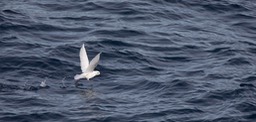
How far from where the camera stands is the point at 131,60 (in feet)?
74.9

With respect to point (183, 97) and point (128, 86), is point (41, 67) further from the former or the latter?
point (183, 97)

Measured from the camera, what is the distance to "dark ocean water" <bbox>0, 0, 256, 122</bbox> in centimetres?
1909

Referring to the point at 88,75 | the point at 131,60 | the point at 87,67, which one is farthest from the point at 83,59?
the point at 131,60

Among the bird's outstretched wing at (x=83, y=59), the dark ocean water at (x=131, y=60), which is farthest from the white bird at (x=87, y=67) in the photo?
the dark ocean water at (x=131, y=60)

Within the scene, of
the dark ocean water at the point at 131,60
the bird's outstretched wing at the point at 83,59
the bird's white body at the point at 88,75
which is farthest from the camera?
the bird's outstretched wing at the point at 83,59

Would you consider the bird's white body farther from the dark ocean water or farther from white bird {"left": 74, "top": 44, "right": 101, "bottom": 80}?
the dark ocean water

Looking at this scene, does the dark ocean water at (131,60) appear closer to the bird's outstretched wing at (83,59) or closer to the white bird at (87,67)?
the white bird at (87,67)

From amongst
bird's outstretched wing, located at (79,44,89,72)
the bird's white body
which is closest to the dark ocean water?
the bird's white body

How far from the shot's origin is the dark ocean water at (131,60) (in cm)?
1909

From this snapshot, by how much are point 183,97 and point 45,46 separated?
548 cm

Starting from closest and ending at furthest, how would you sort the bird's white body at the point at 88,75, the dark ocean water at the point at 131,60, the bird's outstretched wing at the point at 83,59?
1. the dark ocean water at the point at 131,60
2. the bird's white body at the point at 88,75
3. the bird's outstretched wing at the point at 83,59

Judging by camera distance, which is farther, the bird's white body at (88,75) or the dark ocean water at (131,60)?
the bird's white body at (88,75)

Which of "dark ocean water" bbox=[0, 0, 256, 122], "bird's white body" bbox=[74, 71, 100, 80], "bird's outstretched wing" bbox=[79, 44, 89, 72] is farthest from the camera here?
"bird's outstretched wing" bbox=[79, 44, 89, 72]

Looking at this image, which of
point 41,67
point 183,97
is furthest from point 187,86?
point 41,67
